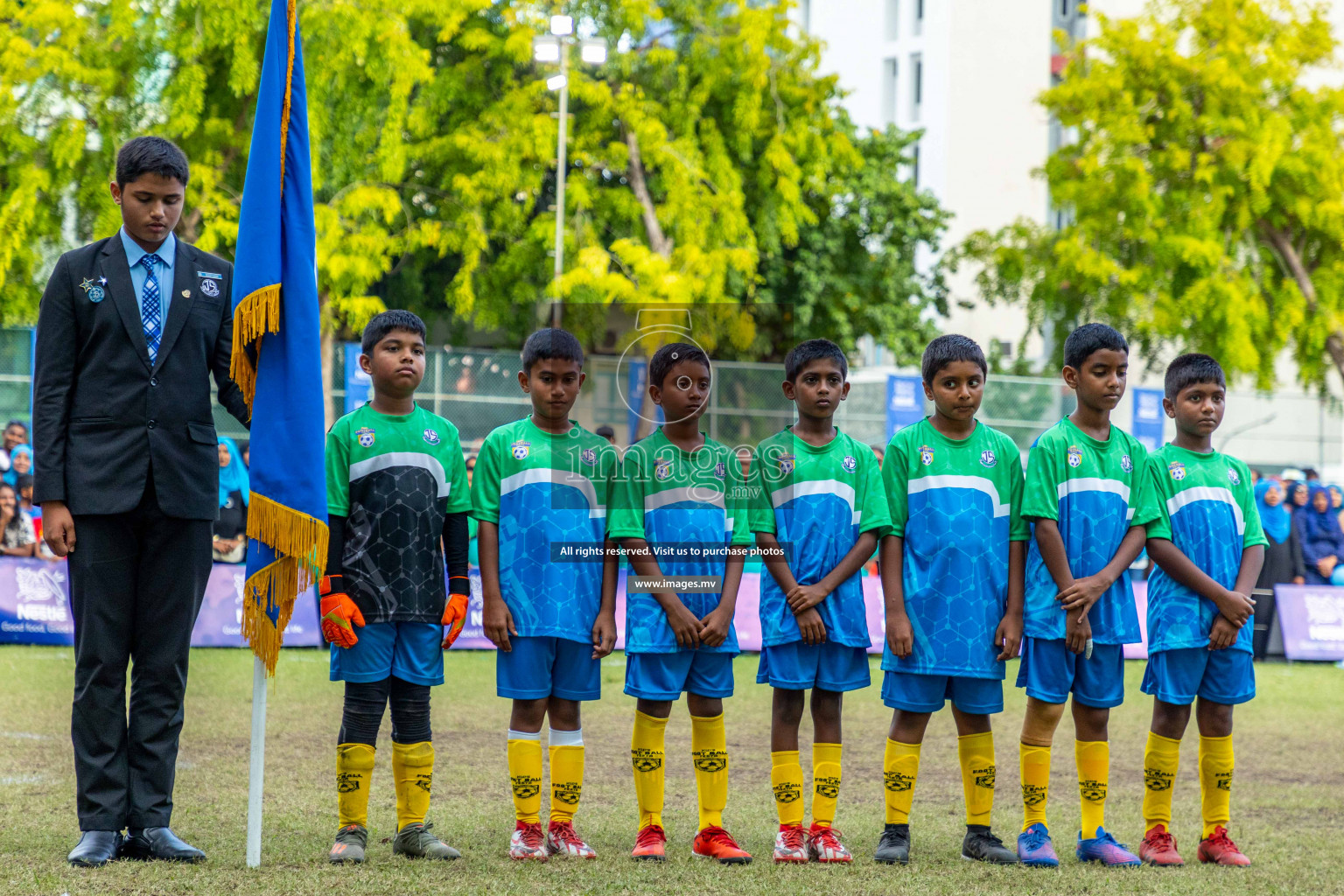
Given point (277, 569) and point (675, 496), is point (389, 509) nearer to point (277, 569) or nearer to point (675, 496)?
point (277, 569)

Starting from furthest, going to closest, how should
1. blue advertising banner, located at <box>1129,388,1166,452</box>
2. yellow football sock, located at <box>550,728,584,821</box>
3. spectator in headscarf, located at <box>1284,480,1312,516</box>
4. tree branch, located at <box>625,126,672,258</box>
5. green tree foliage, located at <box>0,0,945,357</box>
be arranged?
tree branch, located at <box>625,126,672,258</box> → blue advertising banner, located at <box>1129,388,1166,452</box> → green tree foliage, located at <box>0,0,945,357</box> → spectator in headscarf, located at <box>1284,480,1312,516</box> → yellow football sock, located at <box>550,728,584,821</box>

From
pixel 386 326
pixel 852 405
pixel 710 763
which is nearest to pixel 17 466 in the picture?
pixel 386 326

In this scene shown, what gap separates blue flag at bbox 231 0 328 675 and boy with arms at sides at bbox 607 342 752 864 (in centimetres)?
112

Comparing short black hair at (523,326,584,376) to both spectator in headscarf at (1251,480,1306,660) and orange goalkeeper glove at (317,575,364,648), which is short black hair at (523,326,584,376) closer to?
orange goalkeeper glove at (317,575,364,648)

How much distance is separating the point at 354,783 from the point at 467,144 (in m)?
16.0

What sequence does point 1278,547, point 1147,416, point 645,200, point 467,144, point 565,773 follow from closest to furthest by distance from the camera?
1. point 565,773
2. point 1278,547
3. point 1147,416
4. point 467,144
5. point 645,200

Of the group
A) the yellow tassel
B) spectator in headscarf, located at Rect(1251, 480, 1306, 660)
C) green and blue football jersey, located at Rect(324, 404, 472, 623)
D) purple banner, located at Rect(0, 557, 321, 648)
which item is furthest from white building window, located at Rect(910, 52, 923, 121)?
the yellow tassel

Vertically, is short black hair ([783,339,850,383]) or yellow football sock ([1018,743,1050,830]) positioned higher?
short black hair ([783,339,850,383])

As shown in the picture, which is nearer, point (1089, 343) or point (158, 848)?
point (158, 848)

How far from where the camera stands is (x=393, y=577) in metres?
4.68

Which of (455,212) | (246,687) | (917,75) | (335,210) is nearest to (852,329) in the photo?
(455,212)

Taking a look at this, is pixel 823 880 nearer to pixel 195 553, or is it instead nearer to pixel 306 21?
pixel 195 553

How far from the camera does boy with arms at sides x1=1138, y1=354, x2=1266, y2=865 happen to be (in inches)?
199

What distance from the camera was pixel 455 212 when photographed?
20125 mm
